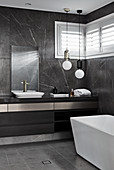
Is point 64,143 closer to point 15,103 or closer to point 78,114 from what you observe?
point 78,114

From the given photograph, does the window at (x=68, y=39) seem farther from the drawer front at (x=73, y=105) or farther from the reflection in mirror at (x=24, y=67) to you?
the drawer front at (x=73, y=105)

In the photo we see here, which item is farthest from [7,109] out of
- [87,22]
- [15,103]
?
[87,22]

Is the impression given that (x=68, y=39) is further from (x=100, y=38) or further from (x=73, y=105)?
(x=73, y=105)

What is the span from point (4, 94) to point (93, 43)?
228cm

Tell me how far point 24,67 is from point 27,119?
1.24 metres

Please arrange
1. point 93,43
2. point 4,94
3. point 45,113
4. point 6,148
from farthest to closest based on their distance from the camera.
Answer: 1. point 93,43
2. point 4,94
3. point 45,113
4. point 6,148

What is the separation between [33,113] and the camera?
185 inches

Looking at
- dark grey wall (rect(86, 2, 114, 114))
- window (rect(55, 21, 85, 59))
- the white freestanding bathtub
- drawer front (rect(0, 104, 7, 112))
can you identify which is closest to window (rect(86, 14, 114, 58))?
dark grey wall (rect(86, 2, 114, 114))

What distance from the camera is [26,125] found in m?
4.67

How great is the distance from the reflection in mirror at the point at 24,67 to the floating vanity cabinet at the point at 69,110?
79 centimetres

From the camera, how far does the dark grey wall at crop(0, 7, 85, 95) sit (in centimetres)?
515

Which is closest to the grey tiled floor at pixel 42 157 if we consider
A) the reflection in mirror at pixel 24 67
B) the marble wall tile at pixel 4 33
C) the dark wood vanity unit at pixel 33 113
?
the dark wood vanity unit at pixel 33 113

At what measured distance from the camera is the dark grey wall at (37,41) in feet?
16.9

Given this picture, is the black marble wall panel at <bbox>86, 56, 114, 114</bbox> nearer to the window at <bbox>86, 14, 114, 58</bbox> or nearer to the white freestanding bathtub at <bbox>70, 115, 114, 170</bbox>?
the window at <bbox>86, 14, 114, 58</bbox>
